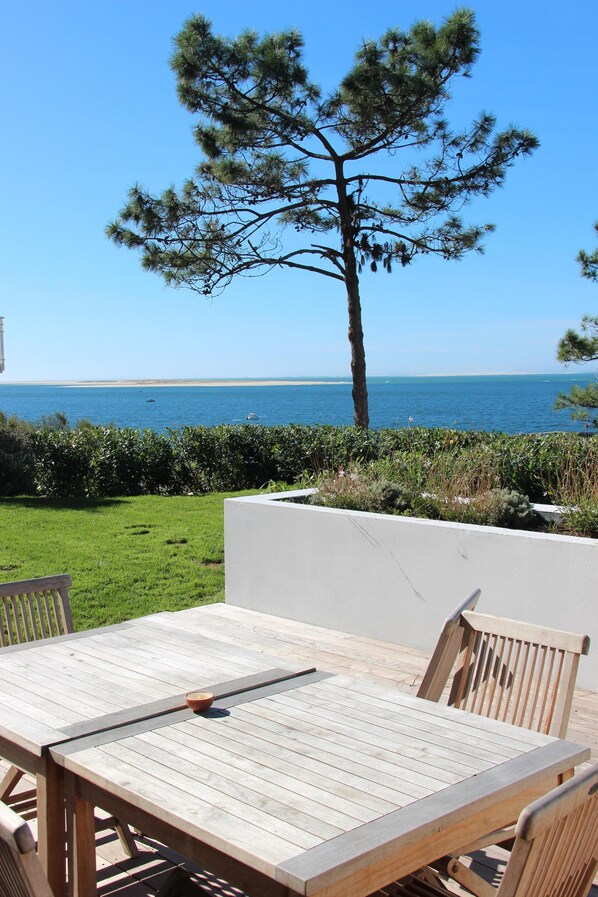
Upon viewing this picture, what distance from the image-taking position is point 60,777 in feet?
6.60

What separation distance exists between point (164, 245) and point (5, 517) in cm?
510

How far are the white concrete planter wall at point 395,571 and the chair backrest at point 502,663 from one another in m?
1.90

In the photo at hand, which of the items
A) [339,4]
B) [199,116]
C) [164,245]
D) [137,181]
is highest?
[339,4]

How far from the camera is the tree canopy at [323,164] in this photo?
11.8 m

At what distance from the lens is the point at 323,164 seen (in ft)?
43.1

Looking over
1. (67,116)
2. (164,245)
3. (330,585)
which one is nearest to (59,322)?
(67,116)

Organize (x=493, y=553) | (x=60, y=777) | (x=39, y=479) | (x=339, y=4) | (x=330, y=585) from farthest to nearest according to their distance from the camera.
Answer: (x=39, y=479), (x=339, y=4), (x=330, y=585), (x=493, y=553), (x=60, y=777)

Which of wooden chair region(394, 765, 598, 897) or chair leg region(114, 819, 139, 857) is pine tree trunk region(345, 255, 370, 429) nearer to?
chair leg region(114, 819, 139, 857)

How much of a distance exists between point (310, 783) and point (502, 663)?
46.3 inches

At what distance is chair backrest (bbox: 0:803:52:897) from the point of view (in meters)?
1.39

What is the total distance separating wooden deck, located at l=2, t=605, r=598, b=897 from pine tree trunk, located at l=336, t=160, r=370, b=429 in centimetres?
739

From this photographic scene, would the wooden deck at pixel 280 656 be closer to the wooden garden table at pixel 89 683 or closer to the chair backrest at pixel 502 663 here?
the wooden garden table at pixel 89 683

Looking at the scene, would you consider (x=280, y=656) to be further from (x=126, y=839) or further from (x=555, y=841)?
(x=555, y=841)

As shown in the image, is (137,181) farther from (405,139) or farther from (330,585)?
(330,585)
